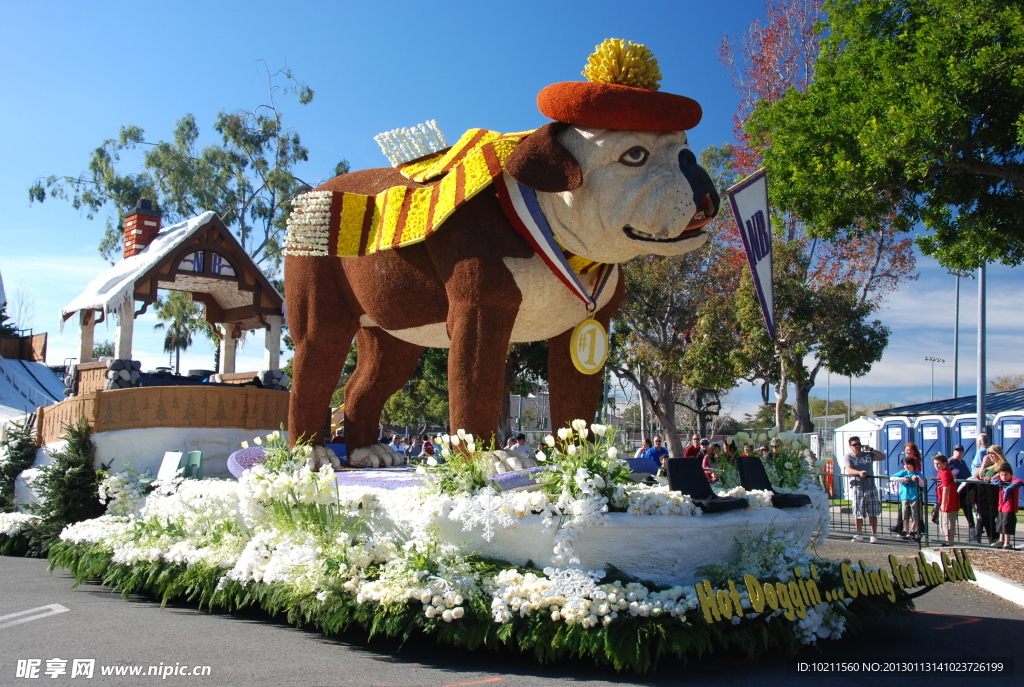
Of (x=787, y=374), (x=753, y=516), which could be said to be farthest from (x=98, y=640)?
(x=787, y=374)

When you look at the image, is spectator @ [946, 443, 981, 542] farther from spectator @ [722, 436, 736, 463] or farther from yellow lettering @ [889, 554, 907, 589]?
yellow lettering @ [889, 554, 907, 589]

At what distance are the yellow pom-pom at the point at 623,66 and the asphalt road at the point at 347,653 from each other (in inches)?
127

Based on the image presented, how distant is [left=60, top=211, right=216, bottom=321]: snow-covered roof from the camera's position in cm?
1077

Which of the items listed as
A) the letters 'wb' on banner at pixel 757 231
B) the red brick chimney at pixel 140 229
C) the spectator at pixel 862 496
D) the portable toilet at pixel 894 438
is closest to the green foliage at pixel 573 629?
the letters 'wb' on banner at pixel 757 231

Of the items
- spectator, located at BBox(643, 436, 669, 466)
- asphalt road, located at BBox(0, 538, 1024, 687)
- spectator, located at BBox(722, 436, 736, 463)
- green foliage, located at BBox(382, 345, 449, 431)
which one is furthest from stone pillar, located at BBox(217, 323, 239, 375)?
green foliage, located at BBox(382, 345, 449, 431)

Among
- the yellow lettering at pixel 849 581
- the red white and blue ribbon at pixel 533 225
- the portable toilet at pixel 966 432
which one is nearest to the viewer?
the yellow lettering at pixel 849 581

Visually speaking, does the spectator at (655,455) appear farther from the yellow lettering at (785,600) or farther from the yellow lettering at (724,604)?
the yellow lettering at (724,604)

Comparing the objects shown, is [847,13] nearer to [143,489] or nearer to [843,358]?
[143,489]

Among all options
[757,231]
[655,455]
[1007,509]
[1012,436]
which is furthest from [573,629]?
[1012,436]

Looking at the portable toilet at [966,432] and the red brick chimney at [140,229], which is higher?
the red brick chimney at [140,229]

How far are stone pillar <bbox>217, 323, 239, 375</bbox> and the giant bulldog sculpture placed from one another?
799cm

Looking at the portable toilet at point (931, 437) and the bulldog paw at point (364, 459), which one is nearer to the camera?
the bulldog paw at point (364, 459)

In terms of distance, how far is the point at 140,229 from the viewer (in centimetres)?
1209

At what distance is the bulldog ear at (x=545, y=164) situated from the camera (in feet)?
15.7
